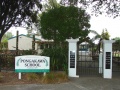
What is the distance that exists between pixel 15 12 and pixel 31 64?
12.7 feet

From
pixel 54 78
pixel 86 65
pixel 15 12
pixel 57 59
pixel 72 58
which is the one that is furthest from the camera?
pixel 86 65

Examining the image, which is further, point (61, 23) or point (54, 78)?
point (61, 23)

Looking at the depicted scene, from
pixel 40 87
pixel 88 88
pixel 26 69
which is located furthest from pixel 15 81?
pixel 88 88

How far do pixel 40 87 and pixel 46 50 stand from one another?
15.3ft

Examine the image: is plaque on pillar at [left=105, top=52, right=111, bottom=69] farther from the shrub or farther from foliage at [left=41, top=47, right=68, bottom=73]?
the shrub

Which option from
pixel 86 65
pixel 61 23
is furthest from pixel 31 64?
pixel 61 23

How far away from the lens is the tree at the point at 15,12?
13053 millimetres

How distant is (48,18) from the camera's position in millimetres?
20516

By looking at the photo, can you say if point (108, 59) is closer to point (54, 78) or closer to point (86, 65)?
point (54, 78)

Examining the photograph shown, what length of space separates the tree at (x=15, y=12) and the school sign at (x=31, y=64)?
2744 millimetres

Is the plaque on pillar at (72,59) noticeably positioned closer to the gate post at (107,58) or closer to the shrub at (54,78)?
the shrub at (54,78)

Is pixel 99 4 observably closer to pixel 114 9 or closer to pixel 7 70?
pixel 114 9

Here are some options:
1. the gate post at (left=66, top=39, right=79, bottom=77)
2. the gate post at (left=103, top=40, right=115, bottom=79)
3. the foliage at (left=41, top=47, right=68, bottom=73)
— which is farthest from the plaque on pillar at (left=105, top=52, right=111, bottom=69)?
the foliage at (left=41, top=47, right=68, bottom=73)

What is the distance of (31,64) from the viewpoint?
11.3 meters
